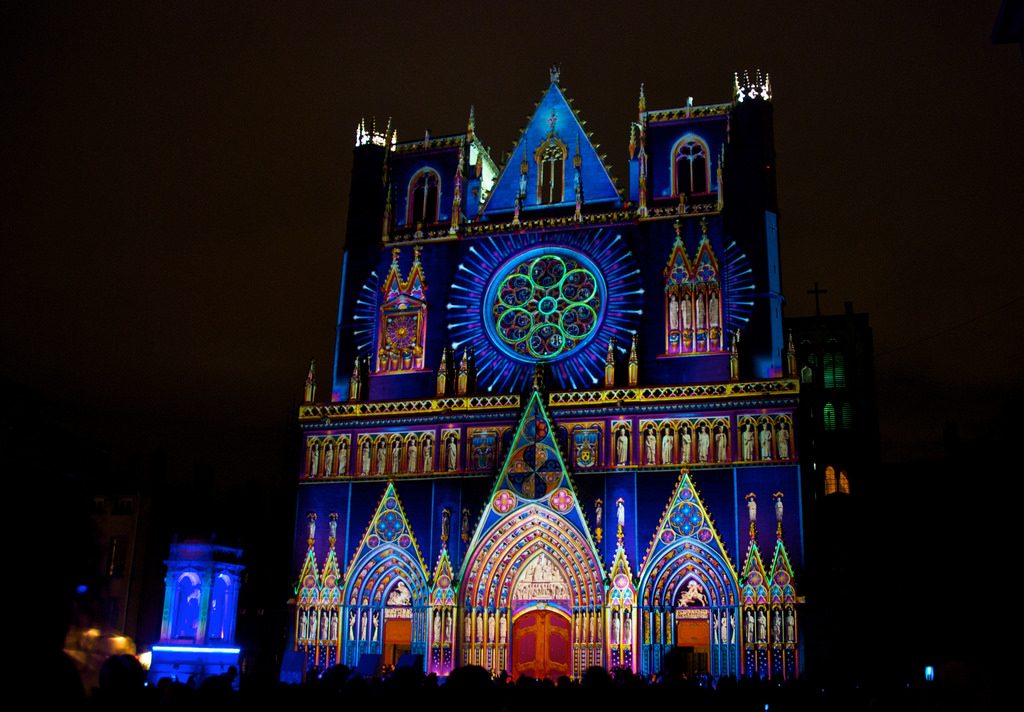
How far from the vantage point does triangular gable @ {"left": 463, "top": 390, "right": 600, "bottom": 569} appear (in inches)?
1660

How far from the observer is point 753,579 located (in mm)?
39188

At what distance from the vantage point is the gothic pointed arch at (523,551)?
137 feet

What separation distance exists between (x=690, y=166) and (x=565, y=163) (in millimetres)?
5612

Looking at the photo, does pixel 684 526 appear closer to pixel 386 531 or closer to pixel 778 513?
pixel 778 513

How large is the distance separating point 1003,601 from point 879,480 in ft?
72.8

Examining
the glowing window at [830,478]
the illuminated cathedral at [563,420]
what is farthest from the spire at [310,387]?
the glowing window at [830,478]

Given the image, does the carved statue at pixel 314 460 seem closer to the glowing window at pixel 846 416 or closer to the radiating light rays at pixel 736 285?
the radiating light rays at pixel 736 285

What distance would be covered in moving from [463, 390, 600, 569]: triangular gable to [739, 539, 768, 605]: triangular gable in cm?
663

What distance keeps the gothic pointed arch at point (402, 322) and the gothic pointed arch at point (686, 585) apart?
13.1 m

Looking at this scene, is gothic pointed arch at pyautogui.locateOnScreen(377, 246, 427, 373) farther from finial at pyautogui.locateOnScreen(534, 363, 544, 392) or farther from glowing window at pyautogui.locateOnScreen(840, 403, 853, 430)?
glowing window at pyautogui.locateOnScreen(840, 403, 853, 430)

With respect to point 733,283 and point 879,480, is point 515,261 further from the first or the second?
point 879,480

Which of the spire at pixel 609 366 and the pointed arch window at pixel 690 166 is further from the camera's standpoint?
the pointed arch window at pixel 690 166

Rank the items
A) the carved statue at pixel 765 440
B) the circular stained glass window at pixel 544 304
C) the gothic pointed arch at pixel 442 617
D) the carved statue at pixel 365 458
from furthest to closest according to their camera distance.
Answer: the circular stained glass window at pixel 544 304, the carved statue at pixel 365 458, the gothic pointed arch at pixel 442 617, the carved statue at pixel 765 440

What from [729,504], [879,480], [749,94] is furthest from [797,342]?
[729,504]
